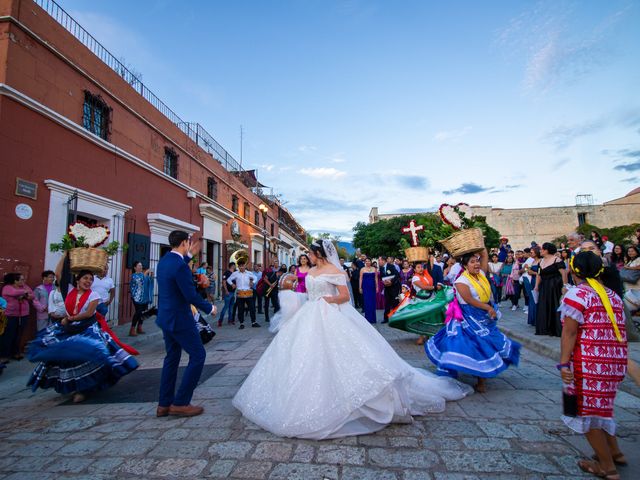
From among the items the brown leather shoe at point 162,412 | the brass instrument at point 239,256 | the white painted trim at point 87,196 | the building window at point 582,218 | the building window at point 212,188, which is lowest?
the brown leather shoe at point 162,412

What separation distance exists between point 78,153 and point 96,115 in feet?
5.13

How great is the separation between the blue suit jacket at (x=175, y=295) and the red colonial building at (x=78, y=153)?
5.28 metres

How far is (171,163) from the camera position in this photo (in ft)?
44.2

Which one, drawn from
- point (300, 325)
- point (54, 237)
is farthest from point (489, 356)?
point (54, 237)

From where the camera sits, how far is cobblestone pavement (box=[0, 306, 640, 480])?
2449 millimetres

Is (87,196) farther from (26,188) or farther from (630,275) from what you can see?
(630,275)

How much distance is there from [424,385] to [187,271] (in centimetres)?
267

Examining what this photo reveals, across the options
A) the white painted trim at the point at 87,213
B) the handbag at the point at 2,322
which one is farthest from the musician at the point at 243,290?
the handbag at the point at 2,322

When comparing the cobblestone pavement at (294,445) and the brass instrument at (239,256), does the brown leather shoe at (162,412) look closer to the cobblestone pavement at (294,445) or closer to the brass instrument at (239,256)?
the cobblestone pavement at (294,445)

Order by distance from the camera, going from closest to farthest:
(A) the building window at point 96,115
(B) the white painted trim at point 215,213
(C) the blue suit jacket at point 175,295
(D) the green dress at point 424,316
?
(C) the blue suit jacket at point 175,295, (D) the green dress at point 424,316, (A) the building window at point 96,115, (B) the white painted trim at point 215,213

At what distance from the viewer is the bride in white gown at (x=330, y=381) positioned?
9.62 feet

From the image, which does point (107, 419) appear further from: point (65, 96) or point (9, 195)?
point (65, 96)

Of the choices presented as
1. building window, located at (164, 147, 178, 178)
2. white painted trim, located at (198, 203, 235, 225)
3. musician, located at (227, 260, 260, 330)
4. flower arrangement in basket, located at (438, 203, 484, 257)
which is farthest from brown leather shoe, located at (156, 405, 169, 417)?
white painted trim, located at (198, 203, 235, 225)

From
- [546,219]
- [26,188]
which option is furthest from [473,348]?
[546,219]
